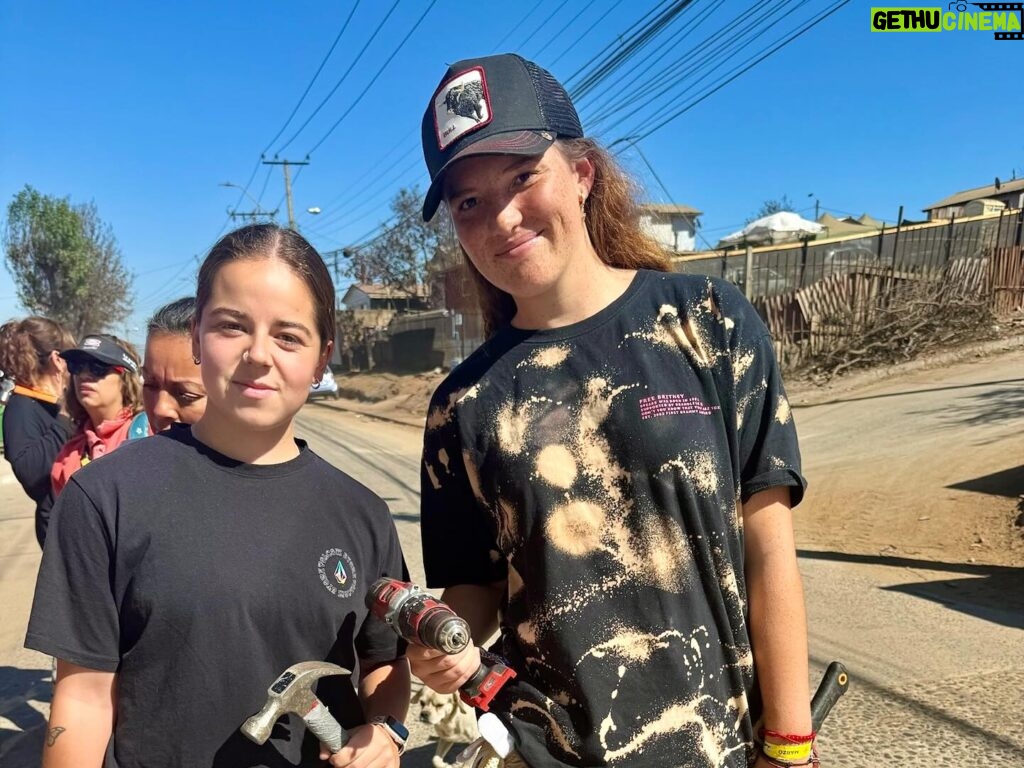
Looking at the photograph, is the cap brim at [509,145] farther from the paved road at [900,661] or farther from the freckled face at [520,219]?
the paved road at [900,661]

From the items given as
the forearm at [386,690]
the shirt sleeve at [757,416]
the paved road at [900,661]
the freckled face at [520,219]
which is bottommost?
the paved road at [900,661]

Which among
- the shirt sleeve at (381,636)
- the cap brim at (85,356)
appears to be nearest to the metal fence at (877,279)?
the cap brim at (85,356)

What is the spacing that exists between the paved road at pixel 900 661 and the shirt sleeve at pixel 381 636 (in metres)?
1.93

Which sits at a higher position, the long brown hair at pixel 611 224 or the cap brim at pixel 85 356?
the long brown hair at pixel 611 224

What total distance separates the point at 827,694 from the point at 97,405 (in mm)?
3128

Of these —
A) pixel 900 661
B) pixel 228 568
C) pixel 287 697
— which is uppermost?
pixel 228 568

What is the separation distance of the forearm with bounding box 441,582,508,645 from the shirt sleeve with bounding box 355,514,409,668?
14cm

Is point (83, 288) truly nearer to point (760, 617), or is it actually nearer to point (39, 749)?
point (39, 749)

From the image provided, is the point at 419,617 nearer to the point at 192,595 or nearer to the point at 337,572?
the point at 337,572

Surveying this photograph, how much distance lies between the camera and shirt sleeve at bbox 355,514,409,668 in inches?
62.3

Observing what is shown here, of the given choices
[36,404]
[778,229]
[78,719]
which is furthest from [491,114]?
[778,229]

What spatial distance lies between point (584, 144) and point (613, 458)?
0.75 m

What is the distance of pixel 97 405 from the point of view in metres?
3.32

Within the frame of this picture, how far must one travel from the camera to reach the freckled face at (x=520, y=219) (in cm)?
153
